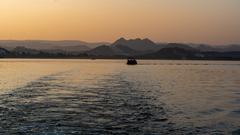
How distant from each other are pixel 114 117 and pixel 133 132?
416 cm

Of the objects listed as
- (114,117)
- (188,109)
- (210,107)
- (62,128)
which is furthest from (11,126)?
(210,107)

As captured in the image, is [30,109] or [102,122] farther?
[30,109]

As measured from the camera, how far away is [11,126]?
1884cm

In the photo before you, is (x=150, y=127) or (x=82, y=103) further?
(x=82, y=103)

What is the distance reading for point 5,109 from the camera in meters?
24.6

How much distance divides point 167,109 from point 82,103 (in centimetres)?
527

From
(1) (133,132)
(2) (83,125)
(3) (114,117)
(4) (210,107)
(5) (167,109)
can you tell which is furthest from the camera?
(4) (210,107)

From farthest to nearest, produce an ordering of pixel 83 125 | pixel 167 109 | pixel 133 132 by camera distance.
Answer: pixel 167 109, pixel 83 125, pixel 133 132

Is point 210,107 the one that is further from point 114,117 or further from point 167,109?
point 114,117

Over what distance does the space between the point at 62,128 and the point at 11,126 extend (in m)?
2.18

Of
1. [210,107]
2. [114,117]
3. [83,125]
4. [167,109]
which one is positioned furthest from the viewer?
[210,107]

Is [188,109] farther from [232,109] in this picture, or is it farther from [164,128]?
[164,128]

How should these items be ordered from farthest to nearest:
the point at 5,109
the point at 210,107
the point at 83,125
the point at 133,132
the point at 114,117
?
the point at 210,107
the point at 5,109
the point at 114,117
the point at 83,125
the point at 133,132

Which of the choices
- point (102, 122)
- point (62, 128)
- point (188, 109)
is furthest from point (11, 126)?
point (188, 109)
